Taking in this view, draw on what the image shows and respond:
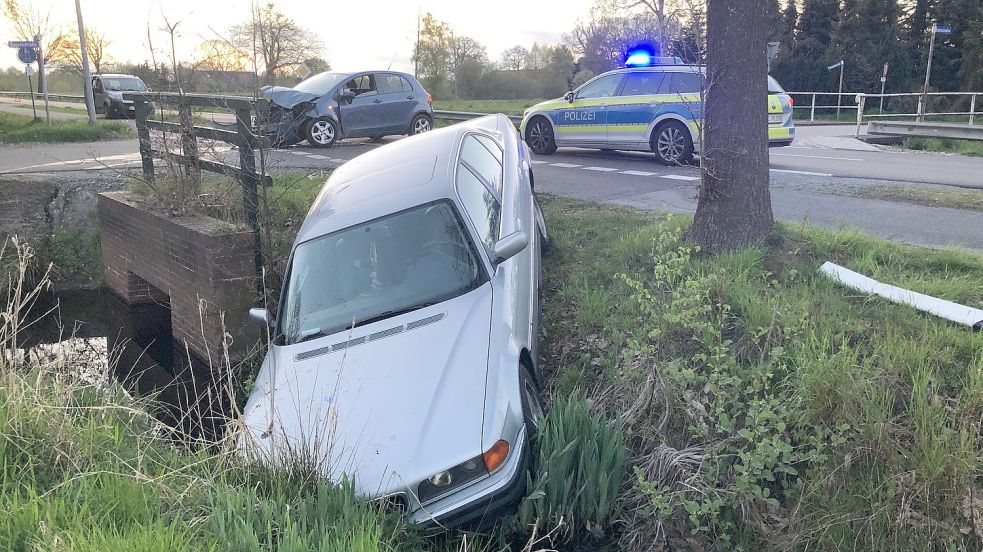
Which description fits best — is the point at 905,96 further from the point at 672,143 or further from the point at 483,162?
the point at 483,162

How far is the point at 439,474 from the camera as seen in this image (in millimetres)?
3197

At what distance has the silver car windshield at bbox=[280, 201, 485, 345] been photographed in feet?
14.2

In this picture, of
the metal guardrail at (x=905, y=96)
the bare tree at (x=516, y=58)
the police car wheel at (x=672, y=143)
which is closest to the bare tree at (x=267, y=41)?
the police car wheel at (x=672, y=143)

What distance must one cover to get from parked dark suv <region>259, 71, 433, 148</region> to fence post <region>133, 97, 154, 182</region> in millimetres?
5962

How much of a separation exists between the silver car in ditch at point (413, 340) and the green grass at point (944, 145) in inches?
568

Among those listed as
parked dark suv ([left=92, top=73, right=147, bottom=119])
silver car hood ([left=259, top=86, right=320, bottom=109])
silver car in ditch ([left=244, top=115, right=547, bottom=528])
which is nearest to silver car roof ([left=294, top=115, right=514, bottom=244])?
silver car in ditch ([left=244, top=115, right=547, bottom=528])

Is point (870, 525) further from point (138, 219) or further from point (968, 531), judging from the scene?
point (138, 219)

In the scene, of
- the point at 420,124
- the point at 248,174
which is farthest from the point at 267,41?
the point at 420,124

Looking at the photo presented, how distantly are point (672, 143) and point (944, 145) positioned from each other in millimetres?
8985

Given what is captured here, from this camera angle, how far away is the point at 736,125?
548 cm

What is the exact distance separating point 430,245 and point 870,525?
9.18ft

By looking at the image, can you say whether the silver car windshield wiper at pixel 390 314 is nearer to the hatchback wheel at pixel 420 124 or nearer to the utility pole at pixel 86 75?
the hatchback wheel at pixel 420 124

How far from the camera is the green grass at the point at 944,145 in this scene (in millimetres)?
15961

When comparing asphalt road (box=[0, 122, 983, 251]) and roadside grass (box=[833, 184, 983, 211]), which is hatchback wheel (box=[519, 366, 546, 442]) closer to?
asphalt road (box=[0, 122, 983, 251])
